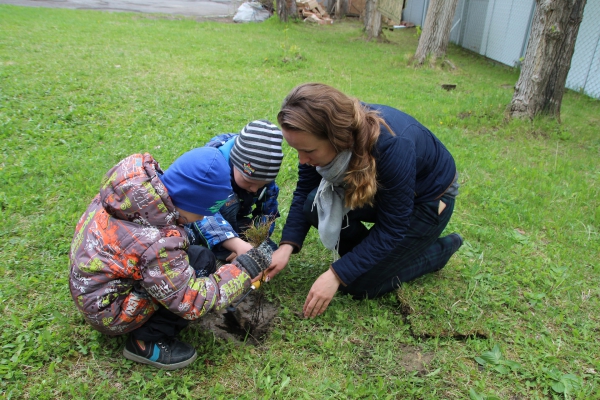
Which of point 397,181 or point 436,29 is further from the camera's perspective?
point 436,29

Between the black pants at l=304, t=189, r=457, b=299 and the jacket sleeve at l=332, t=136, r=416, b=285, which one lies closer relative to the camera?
the jacket sleeve at l=332, t=136, r=416, b=285

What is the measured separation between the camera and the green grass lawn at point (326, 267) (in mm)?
2031

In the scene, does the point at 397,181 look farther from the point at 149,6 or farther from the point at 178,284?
the point at 149,6

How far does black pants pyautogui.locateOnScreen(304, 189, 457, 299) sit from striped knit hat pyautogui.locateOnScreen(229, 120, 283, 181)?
12.0 inches

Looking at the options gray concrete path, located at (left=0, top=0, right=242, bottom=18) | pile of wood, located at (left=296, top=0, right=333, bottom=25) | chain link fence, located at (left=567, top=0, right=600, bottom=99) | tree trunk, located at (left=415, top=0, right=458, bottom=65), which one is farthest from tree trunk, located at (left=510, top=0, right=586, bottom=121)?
gray concrete path, located at (left=0, top=0, right=242, bottom=18)

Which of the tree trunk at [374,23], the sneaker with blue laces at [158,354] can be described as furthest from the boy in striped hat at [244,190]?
the tree trunk at [374,23]

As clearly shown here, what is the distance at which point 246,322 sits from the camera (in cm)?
241

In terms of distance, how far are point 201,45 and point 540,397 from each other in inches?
369

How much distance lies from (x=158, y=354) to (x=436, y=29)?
349 inches

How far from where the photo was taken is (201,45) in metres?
9.76

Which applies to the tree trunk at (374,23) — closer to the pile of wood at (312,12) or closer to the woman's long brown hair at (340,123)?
the pile of wood at (312,12)

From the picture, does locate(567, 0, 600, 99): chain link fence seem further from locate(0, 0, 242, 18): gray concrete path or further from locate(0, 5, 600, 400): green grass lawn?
locate(0, 0, 242, 18): gray concrete path

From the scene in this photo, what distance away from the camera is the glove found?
2.12m

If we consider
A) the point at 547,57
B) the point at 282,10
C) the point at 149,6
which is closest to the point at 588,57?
the point at 547,57
